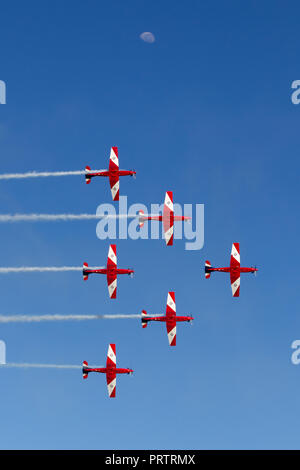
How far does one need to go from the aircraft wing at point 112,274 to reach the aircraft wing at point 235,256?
2441cm

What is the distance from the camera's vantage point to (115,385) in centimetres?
16000

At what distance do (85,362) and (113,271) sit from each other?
19746 mm

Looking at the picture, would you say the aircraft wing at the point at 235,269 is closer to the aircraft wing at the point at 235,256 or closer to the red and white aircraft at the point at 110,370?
the aircraft wing at the point at 235,256

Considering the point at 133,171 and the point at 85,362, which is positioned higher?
the point at 133,171

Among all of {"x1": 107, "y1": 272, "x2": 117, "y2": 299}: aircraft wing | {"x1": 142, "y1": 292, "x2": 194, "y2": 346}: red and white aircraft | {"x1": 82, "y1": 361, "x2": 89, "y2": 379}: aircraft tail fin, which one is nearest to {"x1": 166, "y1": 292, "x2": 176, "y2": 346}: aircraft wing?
{"x1": 142, "y1": 292, "x2": 194, "y2": 346}: red and white aircraft

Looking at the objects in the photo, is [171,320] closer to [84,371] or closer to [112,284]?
[112,284]

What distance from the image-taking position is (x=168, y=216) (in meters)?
158

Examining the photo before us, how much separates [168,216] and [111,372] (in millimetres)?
34702

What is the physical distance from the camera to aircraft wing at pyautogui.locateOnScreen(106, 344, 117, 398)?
159250mm

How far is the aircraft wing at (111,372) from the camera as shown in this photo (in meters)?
159

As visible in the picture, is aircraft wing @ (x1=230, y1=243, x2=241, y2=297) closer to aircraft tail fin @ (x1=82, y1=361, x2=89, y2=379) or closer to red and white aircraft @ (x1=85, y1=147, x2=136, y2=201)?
red and white aircraft @ (x1=85, y1=147, x2=136, y2=201)

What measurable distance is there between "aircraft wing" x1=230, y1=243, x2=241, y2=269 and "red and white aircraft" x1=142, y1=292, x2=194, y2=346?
566 inches
